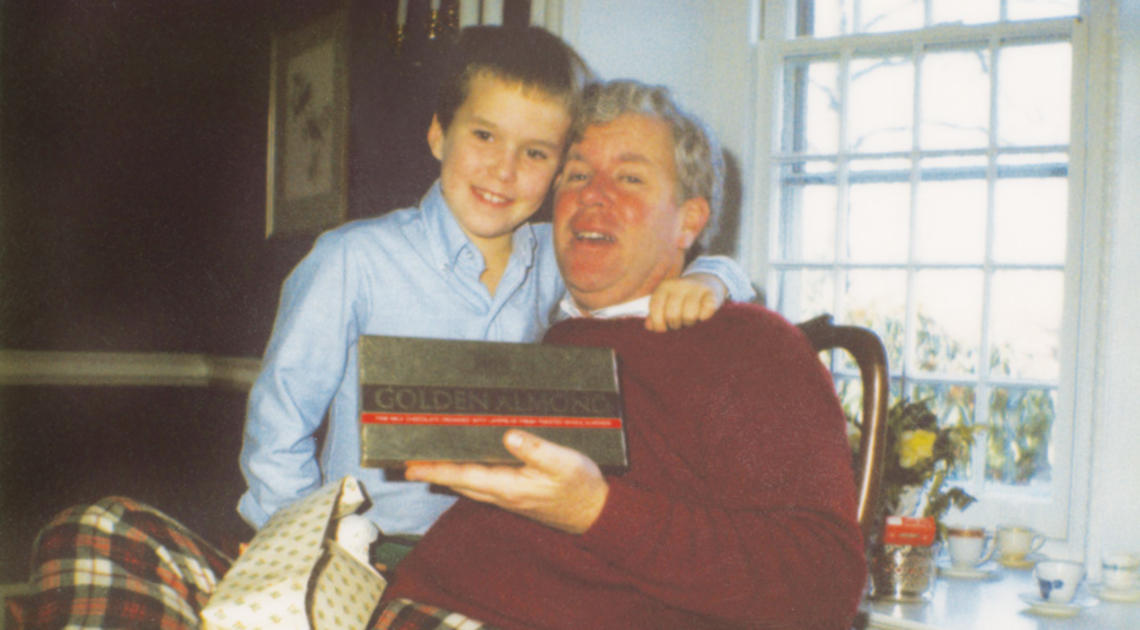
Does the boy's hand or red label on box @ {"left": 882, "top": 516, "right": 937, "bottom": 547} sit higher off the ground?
the boy's hand

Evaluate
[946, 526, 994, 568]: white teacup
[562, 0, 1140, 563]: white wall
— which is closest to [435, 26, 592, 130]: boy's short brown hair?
[562, 0, 1140, 563]: white wall

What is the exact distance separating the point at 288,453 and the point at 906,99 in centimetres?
180

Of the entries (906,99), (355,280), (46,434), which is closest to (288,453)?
(355,280)

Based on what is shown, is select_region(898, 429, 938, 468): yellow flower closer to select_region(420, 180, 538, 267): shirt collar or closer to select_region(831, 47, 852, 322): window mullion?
select_region(831, 47, 852, 322): window mullion

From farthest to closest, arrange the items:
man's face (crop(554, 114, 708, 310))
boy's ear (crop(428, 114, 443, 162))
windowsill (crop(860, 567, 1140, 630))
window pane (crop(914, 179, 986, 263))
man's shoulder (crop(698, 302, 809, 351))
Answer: window pane (crop(914, 179, 986, 263)), windowsill (crop(860, 567, 1140, 630)), boy's ear (crop(428, 114, 443, 162)), man's face (crop(554, 114, 708, 310)), man's shoulder (crop(698, 302, 809, 351))

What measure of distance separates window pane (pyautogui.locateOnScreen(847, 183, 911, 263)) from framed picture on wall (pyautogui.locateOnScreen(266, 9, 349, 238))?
4.34ft

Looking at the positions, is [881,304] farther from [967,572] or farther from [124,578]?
[124,578]

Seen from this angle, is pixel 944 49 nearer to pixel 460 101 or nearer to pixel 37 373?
pixel 460 101

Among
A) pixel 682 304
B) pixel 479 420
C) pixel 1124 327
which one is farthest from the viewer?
pixel 1124 327

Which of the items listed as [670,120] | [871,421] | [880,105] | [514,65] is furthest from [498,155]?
[880,105]

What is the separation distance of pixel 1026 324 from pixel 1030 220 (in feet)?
0.82

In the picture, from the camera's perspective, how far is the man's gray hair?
3.79ft

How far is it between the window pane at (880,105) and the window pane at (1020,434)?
0.68 metres

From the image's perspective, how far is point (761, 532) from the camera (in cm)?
89
